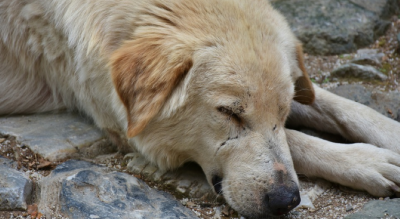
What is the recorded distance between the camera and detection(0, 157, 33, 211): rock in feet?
9.81

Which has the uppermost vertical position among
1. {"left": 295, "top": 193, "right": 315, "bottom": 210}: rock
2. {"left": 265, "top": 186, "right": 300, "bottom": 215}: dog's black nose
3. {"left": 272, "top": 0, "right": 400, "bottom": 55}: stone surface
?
{"left": 272, "top": 0, "right": 400, "bottom": 55}: stone surface

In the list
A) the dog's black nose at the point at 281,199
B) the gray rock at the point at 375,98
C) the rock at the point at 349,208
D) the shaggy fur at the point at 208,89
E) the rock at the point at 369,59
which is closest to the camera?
the dog's black nose at the point at 281,199

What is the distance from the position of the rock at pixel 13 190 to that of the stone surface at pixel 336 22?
3504 mm

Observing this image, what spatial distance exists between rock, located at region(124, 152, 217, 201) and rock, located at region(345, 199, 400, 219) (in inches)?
36.2

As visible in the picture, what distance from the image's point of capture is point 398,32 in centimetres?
569

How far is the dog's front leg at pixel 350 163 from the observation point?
3232mm

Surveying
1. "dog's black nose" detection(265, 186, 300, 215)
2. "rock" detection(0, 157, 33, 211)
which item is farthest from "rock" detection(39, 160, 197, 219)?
"dog's black nose" detection(265, 186, 300, 215)

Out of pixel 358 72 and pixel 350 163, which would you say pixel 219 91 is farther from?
pixel 358 72

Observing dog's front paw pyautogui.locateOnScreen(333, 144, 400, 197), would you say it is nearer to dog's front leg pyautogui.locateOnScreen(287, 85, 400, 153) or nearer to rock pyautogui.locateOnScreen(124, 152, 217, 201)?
dog's front leg pyautogui.locateOnScreen(287, 85, 400, 153)

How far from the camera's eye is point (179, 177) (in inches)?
135

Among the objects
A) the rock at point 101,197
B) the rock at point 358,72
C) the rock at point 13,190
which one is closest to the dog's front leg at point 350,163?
the rock at point 101,197

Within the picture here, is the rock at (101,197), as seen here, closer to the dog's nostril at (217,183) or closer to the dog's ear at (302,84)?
the dog's nostril at (217,183)

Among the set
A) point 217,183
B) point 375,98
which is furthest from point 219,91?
point 375,98

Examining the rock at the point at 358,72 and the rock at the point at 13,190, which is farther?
the rock at the point at 358,72
